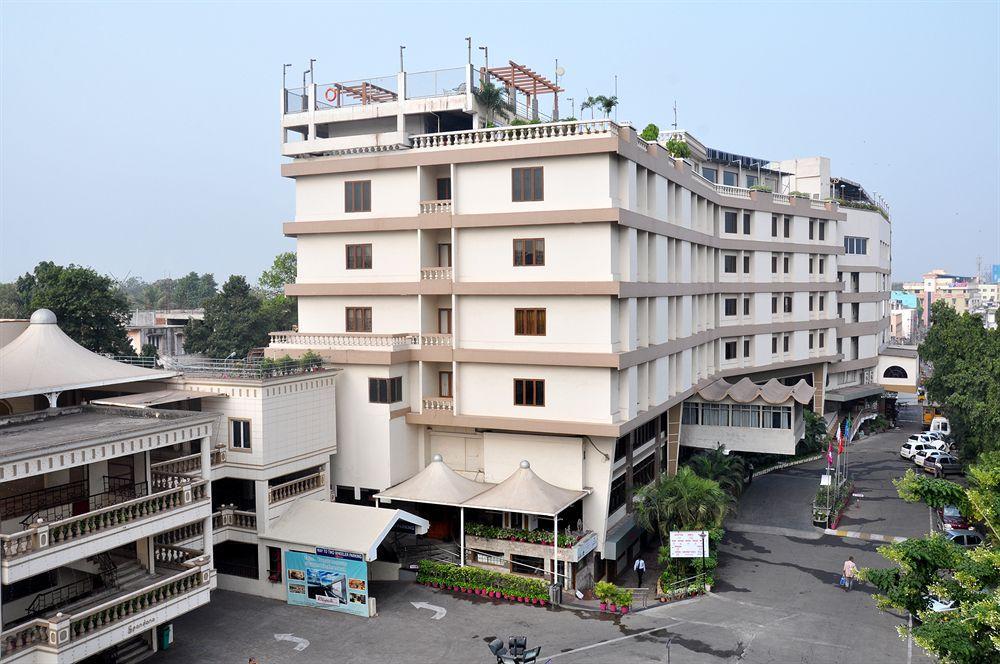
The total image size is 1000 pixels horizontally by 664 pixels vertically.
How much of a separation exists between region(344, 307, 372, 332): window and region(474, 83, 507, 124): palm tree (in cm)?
1103

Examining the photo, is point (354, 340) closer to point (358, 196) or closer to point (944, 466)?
point (358, 196)

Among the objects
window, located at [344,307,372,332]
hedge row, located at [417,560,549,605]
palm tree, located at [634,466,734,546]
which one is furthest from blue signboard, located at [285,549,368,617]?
palm tree, located at [634,466,734,546]

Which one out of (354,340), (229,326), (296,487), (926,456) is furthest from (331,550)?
(229,326)

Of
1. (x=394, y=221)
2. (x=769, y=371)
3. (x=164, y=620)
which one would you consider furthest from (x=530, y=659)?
(x=769, y=371)

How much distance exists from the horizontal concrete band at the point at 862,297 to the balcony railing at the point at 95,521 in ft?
180

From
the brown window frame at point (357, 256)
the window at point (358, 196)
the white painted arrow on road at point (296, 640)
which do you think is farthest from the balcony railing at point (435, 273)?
the white painted arrow on road at point (296, 640)

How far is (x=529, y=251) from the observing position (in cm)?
3300

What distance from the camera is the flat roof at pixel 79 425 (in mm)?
21500

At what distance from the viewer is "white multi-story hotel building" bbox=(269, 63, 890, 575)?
105ft

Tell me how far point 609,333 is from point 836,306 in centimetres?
3761

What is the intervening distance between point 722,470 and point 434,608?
1853 cm

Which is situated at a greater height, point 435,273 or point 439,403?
point 435,273

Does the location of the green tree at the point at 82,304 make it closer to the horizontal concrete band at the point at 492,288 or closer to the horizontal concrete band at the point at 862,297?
the horizontal concrete band at the point at 492,288

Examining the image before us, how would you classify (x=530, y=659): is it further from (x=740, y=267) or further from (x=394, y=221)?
(x=740, y=267)
